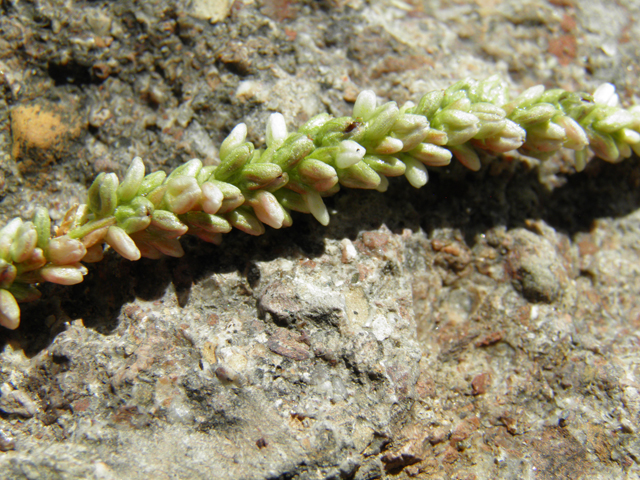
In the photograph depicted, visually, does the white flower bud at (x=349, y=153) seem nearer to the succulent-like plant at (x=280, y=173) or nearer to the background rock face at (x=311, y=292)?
the succulent-like plant at (x=280, y=173)

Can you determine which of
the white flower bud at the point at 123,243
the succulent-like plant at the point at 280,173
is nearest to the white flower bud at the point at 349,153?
the succulent-like plant at the point at 280,173

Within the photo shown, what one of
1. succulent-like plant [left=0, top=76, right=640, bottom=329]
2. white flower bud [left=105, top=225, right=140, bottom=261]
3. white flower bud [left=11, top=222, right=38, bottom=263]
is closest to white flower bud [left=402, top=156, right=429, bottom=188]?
succulent-like plant [left=0, top=76, right=640, bottom=329]

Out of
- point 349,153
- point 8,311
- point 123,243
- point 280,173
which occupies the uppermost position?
point 349,153

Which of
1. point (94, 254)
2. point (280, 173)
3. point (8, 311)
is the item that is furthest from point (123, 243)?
point (280, 173)

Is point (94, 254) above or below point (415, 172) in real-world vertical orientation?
below

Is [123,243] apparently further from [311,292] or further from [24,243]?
[311,292]

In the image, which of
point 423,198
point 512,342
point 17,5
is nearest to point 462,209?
point 423,198
